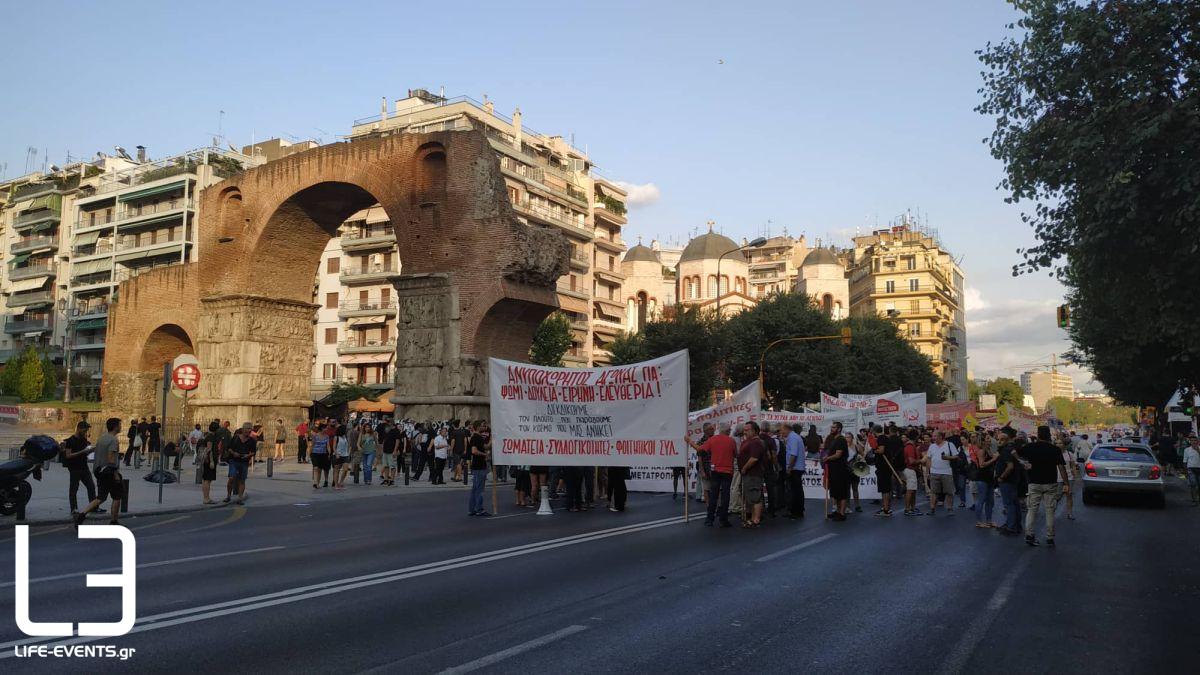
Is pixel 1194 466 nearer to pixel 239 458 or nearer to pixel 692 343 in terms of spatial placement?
pixel 239 458

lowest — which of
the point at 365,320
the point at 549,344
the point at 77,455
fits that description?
the point at 77,455

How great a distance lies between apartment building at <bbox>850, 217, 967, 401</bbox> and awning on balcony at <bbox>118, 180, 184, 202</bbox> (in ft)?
235

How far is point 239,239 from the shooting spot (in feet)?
104

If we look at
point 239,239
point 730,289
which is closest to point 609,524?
point 239,239

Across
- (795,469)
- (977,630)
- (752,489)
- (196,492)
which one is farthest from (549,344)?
(977,630)

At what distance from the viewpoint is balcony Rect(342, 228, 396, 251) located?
6078 centimetres

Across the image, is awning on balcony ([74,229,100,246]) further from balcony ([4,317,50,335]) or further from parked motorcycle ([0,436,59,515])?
parked motorcycle ([0,436,59,515])

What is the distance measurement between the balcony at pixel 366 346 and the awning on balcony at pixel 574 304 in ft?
42.6

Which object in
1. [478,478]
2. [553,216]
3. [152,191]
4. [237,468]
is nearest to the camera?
[478,478]

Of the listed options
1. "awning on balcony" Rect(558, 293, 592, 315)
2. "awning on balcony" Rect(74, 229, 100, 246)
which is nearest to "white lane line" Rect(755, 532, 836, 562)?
"awning on balcony" Rect(558, 293, 592, 315)

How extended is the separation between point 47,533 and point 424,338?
48.3 feet

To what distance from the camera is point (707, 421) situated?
19000 mm

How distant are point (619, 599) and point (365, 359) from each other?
55483 millimetres

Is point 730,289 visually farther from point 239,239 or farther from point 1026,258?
point 1026,258
